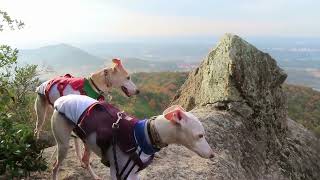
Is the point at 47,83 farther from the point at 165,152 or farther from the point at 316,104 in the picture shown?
the point at 316,104

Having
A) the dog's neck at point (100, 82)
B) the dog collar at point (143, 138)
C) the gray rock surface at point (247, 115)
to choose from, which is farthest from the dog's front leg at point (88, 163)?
the gray rock surface at point (247, 115)

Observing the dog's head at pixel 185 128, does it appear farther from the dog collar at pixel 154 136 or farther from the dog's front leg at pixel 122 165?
the dog's front leg at pixel 122 165

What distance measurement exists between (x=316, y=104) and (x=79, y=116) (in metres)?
52.3

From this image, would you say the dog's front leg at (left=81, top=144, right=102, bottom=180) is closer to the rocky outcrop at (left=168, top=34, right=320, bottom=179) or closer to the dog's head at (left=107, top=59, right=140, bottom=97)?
the dog's head at (left=107, top=59, right=140, bottom=97)

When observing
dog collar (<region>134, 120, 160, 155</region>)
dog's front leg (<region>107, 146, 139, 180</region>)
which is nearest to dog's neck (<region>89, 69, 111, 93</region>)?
dog's front leg (<region>107, 146, 139, 180</region>)

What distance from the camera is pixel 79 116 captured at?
711 centimetres

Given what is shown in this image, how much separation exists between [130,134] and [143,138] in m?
0.20

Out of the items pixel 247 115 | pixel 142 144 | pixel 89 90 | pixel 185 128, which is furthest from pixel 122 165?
pixel 247 115

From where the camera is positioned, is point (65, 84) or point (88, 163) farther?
point (65, 84)

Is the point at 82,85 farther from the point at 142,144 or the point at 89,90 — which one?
the point at 142,144

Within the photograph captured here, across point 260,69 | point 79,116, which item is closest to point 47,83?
point 79,116

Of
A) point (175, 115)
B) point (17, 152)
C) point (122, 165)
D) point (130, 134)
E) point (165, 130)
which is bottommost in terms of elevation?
point (17, 152)

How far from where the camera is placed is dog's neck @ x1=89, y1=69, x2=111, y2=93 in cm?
926

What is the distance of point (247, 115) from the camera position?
43.1ft
